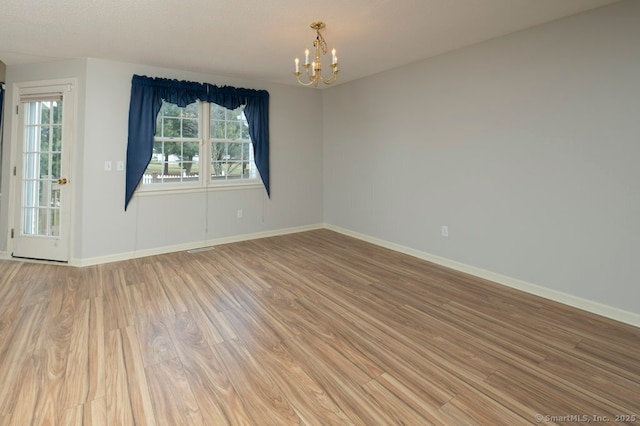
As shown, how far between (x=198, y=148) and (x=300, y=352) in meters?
3.66

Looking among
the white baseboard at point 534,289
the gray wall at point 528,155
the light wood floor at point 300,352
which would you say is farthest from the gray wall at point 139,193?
the white baseboard at point 534,289

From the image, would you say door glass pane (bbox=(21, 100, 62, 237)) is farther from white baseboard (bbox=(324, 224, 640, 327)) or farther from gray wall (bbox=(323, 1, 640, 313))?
white baseboard (bbox=(324, 224, 640, 327))

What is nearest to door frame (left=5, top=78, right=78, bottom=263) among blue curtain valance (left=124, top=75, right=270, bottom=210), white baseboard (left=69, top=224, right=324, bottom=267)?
white baseboard (left=69, top=224, right=324, bottom=267)

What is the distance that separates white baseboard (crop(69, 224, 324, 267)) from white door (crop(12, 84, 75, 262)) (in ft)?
1.03

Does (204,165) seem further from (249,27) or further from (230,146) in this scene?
(249,27)

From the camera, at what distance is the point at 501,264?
11.5 feet

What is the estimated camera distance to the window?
4.51 m

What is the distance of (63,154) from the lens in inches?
159

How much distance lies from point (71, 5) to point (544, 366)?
177 inches

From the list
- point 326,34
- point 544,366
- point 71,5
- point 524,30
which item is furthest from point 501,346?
point 71,5

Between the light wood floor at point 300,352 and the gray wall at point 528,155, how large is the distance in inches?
18.3

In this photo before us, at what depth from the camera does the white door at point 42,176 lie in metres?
4.04

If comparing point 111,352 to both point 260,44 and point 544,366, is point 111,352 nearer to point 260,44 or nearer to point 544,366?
point 544,366

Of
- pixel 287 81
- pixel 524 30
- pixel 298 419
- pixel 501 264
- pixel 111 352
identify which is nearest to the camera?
pixel 298 419
